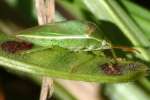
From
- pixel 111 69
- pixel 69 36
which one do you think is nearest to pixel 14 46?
pixel 69 36

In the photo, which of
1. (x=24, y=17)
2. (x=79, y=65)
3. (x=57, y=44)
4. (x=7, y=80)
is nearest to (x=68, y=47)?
(x=57, y=44)

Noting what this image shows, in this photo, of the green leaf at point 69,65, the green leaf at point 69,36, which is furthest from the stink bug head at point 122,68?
the green leaf at point 69,36

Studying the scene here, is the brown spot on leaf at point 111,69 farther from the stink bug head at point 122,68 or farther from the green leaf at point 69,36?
the green leaf at point 69,36

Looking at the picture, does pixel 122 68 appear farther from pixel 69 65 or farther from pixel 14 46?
pixel 14 46

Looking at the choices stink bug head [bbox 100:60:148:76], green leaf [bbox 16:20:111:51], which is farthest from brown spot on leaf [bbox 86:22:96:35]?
stink bug head [bbox 100:60:148:76]

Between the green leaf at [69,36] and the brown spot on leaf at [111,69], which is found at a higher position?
the green leaf at [69,36]

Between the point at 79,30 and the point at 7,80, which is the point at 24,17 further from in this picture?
the point at 79,30

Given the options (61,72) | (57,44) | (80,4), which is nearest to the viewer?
(61,72)
